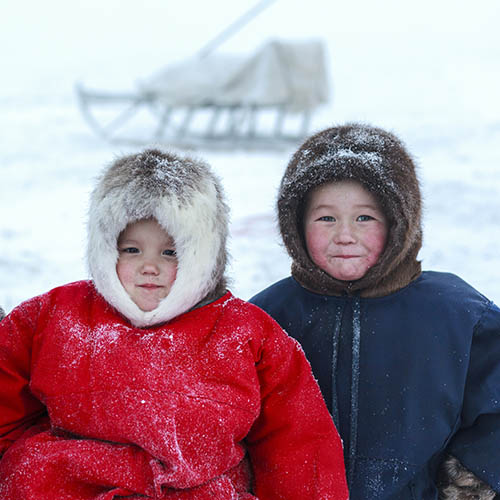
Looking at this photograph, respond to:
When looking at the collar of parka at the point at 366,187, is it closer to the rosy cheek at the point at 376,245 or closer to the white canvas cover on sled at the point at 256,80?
the rosy cheek at the point at 376,245

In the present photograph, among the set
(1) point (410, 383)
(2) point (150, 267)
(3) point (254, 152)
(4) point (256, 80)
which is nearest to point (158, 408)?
(2) point (150, 267)

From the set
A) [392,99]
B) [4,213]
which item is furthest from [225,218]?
[392,99]

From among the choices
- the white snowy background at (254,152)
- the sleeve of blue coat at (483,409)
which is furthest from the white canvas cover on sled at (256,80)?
the sleeve of blue coat at (483,409)

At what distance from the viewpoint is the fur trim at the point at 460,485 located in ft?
5.58

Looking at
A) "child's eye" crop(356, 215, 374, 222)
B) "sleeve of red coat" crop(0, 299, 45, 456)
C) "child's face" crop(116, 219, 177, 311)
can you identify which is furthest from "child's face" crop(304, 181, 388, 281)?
"sleeve of red coat" crop(0, 299, 45, 456)

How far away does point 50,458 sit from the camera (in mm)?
1430

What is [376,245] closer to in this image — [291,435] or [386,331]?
[386,331]

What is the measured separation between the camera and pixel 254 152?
28.3ft

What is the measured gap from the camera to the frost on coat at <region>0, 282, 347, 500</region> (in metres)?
1.43

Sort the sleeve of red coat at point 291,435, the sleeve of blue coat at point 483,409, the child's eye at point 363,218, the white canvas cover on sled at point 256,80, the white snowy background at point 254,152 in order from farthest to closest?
the white canvas cover on sled at point 256,80, the white snowy background at point 254,152, the child's eye at point 363,218, the sleeve of blue coat at point 483,409, the sleeve of red coat at point 291,435

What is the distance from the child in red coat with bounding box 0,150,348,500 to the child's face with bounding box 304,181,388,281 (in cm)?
27

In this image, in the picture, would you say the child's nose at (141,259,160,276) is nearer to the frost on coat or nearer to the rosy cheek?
the frost on coat

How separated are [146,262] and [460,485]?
0.91 meters

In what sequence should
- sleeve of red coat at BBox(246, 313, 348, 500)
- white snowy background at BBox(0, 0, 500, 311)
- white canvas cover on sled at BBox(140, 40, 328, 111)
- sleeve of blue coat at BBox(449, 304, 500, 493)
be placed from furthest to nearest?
white canvas cover on sled at BBox(140, 40, 328, 111) → white snowy background at BBox(0, 0, 500, 311) → sleeve of blue coat at BBox(449, 304, 500, 493) → sleeve of red coat at BBox(246, 313, 348, 500)
